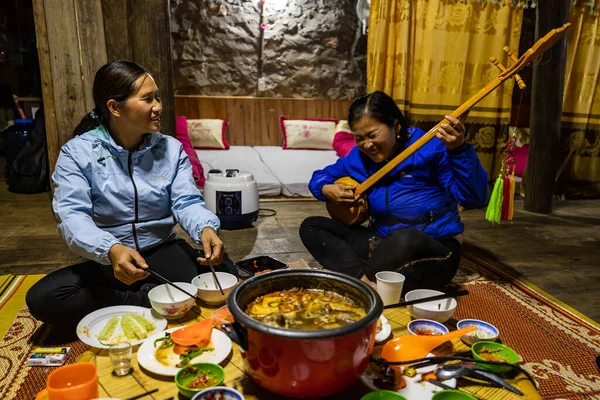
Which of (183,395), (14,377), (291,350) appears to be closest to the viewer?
(291,350)

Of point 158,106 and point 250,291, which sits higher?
point 158,106

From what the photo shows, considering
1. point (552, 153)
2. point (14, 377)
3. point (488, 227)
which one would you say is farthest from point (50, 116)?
point (552, 153)

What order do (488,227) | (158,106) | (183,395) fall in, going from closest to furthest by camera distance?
1. (183,395)
2. (158,106)
3. (488,227)

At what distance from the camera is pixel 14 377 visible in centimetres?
164

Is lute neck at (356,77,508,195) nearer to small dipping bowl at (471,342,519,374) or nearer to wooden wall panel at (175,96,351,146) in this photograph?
small dipping bowl at (471,342,519,374)

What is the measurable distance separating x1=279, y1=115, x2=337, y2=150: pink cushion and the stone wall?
561 mm

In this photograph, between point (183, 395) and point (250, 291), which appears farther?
point (250, 291)

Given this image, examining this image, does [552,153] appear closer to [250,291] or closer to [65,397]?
[250,291]

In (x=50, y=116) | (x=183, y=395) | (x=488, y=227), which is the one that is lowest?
(x=488, y=227)

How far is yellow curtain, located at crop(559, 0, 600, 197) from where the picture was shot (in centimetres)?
460

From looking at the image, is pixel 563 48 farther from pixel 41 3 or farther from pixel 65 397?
pixel 65 397

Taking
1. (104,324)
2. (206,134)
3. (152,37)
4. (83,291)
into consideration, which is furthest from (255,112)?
(104,324)

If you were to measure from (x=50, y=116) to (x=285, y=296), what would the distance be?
2455 mm

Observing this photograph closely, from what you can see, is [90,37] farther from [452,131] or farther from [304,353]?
[304,353]
